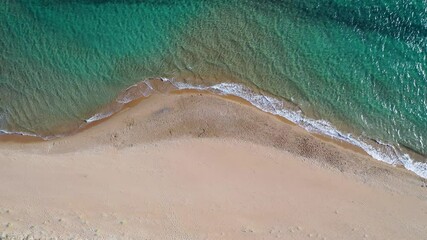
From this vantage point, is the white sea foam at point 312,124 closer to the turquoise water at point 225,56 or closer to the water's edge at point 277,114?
the water's edge at point 277,114


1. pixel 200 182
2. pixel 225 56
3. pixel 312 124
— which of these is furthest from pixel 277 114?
pixel 200 182

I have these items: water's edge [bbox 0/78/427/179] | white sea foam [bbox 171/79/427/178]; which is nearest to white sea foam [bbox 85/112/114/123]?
water's edge [bbox 0/78/427/179]

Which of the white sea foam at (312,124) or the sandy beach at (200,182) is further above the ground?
the white sea foam at (312,124)

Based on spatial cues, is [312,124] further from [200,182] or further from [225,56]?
[200,182]

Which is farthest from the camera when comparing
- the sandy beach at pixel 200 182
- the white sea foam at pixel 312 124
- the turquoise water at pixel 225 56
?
the turquoise water at pixel 225 56

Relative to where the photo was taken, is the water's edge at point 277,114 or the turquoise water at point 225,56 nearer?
the water's edge at point 277,114

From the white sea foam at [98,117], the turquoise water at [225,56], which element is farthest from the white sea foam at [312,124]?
the white sea foam at [98,117]
